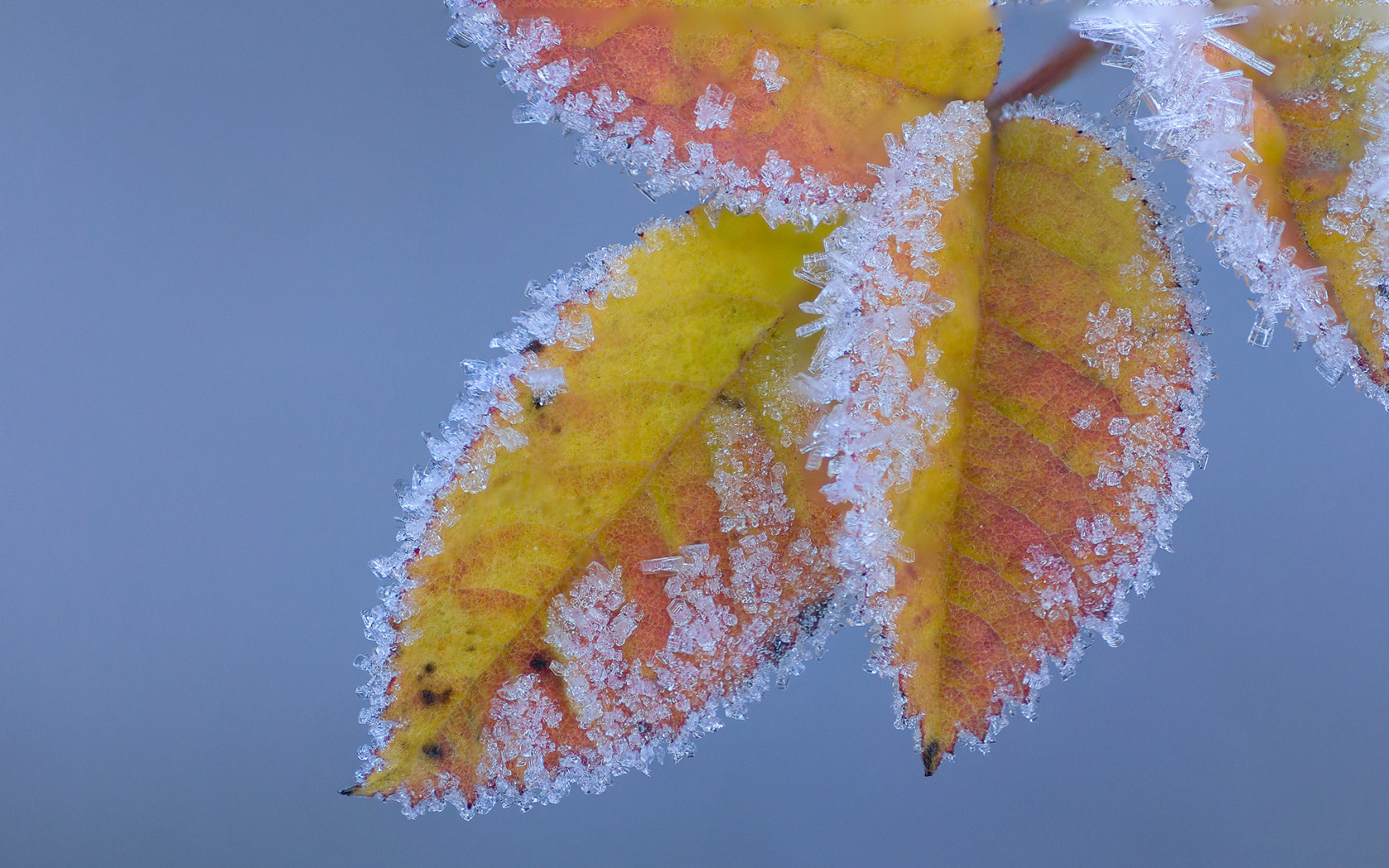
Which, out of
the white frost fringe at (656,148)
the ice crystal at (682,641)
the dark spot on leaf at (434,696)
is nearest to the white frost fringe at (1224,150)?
the white frost fringe at (656,148)

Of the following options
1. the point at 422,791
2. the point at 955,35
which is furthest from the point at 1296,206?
the point at 422,791

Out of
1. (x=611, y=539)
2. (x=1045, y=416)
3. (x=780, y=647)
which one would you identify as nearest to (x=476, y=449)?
(x=611, y=539)

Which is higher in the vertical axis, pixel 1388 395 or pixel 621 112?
pixel 621 112

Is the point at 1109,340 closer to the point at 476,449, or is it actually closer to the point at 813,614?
the point at 813,614

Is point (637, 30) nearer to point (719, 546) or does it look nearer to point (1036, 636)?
point (719, 546)

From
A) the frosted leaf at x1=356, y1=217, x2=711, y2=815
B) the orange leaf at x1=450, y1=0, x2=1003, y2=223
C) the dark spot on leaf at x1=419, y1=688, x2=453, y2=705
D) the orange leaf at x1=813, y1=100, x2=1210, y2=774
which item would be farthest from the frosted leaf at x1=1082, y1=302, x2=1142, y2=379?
the dark spot on leaf at x1=419, y1=688, x2=453, y2=705
